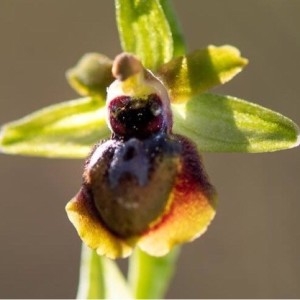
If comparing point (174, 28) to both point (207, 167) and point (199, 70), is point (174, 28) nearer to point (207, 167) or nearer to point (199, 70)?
point (199, 70)

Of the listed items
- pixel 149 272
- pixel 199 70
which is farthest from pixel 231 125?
pixel 149 272

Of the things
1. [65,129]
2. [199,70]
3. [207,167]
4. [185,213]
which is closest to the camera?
[185,213]

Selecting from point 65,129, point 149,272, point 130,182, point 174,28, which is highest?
point 174,28

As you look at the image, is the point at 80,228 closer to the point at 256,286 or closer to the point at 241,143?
the point at 241,143

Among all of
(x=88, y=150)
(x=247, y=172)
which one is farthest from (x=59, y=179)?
(x=88, y=150)

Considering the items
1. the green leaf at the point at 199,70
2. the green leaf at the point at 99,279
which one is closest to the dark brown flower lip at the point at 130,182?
the green leaf at the point at 199,70

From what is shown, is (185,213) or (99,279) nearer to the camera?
(185,213)
